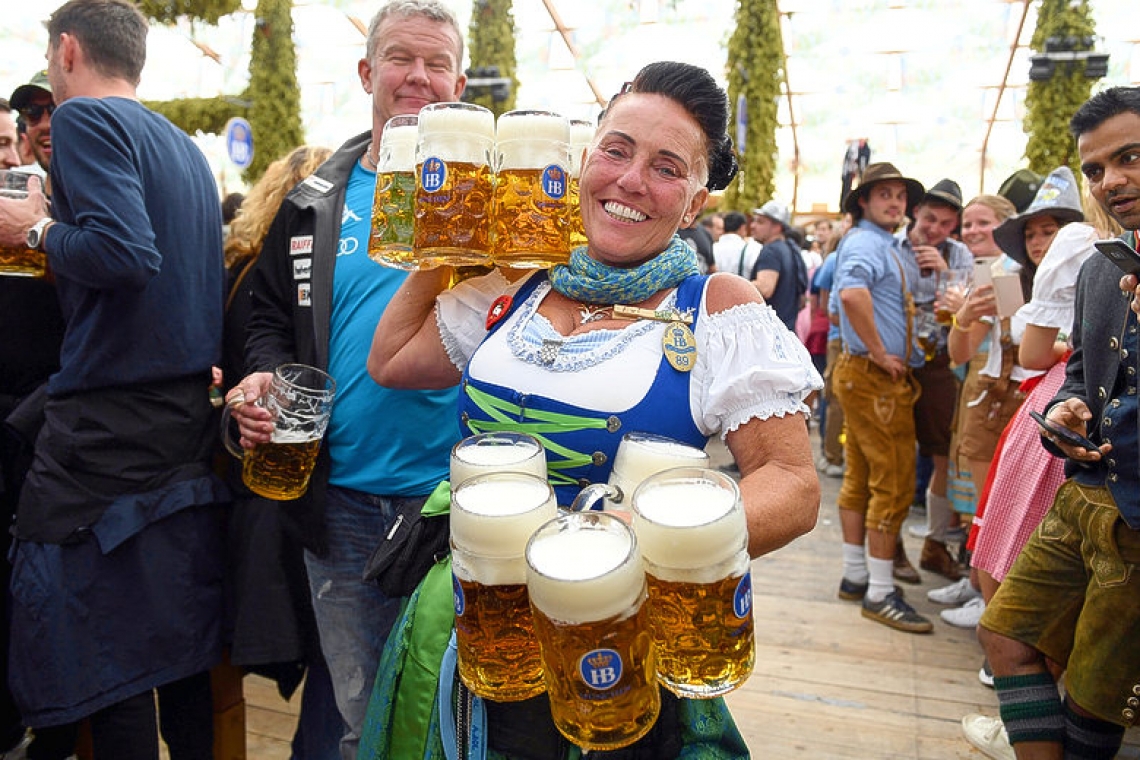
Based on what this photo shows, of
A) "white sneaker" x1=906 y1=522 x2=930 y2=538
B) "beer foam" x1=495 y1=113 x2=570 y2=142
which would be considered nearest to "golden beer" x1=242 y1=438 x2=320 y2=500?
"beer foam" x1=495 y1=113 x2=570 y2=142

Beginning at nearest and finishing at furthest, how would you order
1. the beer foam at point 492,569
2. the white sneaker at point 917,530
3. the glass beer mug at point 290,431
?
the beer foam at point 492,569 → the glass beer mug at point 290,431 → the white sneaker at point 917,530

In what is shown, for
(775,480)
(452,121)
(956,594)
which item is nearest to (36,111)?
(452,121)

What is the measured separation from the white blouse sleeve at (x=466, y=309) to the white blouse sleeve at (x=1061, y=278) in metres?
1.75

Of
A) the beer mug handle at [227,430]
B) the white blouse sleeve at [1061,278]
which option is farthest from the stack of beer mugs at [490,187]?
the white blouse sleeve at [1061,278]

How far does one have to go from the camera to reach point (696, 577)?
743 millimetres

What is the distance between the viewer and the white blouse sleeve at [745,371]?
1.00 metres

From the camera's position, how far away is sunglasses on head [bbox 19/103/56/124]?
7.91ft

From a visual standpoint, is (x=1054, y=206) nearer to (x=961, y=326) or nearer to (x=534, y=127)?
(x=961, y=326)

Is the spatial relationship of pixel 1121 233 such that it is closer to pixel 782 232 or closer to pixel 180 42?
pixel 782 232

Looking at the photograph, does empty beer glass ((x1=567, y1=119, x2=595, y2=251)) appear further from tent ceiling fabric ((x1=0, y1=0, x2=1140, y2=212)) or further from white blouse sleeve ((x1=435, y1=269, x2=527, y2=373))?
tent ceiling fabric ((x1=0, y1=0, x2=1140, y2=212))

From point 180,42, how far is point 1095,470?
15.3 metres

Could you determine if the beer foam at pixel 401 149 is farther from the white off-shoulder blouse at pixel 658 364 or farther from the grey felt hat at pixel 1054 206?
the grey felt hat at pixel 1054 206

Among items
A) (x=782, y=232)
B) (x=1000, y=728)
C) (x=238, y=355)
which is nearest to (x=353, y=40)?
(x=782, y=232)

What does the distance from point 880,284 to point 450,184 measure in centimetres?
283
